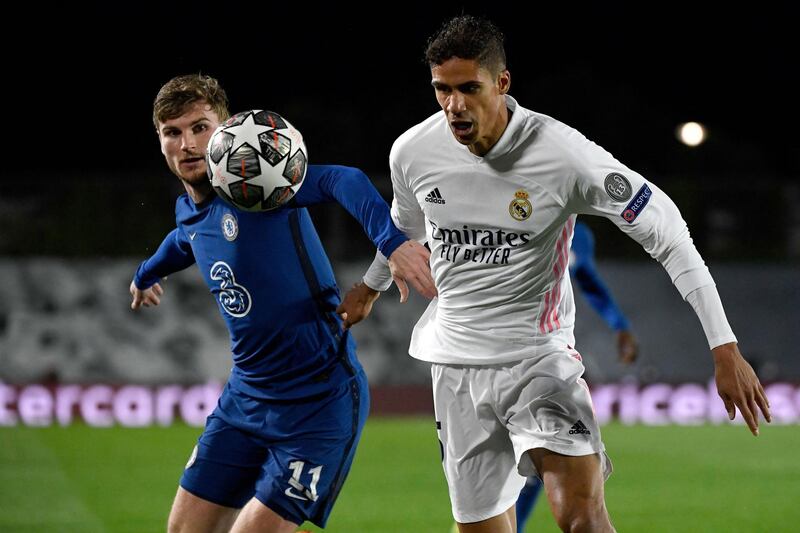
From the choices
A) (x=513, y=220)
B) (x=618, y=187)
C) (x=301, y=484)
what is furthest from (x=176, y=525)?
(x=618, y=187)

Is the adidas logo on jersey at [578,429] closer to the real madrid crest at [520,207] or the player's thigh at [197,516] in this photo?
the real madrid crest at [520,207]

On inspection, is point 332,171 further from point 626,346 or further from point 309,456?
point 626,346

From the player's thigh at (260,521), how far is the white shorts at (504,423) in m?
0.75

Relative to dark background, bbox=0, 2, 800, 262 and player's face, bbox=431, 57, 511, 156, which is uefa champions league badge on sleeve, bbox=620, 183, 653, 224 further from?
dark background, bbox=0, 2, 800, 262

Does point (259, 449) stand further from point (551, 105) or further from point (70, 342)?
point (551, 105)

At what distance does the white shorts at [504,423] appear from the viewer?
14.9 ft

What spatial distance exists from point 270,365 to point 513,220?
1.09m

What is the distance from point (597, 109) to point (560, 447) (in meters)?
20.5

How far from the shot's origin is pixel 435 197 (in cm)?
474

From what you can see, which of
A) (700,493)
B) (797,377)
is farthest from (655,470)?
(797,377)

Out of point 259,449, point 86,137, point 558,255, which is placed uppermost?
point 86,137

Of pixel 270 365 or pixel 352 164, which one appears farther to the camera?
pixel 352 164

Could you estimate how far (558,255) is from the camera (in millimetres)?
4711

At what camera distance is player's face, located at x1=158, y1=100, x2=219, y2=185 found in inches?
188
